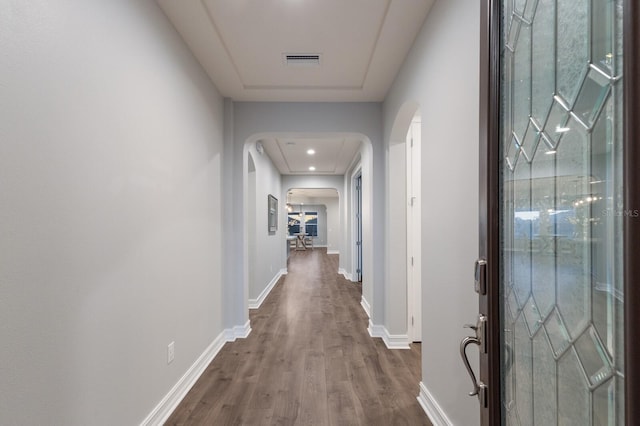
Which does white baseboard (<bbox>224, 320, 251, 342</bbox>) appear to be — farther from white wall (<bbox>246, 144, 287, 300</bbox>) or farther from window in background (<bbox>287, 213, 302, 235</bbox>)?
window in background (<bbox>287, 213, 302, 235</bbox>)

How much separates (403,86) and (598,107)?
238cm

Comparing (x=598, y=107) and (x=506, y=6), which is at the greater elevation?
(x=506, y=6)

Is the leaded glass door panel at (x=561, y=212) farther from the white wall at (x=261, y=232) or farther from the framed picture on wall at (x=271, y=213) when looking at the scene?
the framed picture on wall at (x=271, y=213)

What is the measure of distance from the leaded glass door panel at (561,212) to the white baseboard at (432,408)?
130cm

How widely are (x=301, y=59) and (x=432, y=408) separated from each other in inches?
110

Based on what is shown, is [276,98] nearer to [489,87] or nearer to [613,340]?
[489,87]

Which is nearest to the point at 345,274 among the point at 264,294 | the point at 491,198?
the point at 264,294

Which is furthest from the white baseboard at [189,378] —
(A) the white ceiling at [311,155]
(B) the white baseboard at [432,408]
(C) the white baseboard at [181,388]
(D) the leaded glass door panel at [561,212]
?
(A) the white ceiling at [311,155]

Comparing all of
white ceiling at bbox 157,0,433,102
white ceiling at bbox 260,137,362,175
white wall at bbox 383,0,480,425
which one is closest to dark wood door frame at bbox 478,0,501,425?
white wall at bbox 383,0,480,425

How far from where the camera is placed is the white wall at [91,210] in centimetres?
111

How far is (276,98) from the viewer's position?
3.60m

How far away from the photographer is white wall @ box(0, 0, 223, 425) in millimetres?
1105

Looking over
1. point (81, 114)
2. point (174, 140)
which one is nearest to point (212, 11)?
point (174, 140)

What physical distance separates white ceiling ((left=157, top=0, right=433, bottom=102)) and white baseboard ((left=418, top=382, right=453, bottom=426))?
253 centimetres
